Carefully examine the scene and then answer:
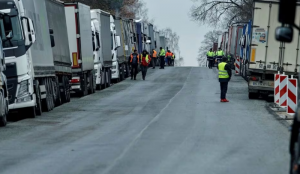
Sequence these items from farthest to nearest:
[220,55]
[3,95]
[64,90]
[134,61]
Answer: [220,55], [134,61], [64,90], [3,95]

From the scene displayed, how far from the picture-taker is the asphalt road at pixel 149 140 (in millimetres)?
10414

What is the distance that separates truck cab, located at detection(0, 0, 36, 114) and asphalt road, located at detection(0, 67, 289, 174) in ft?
2.23

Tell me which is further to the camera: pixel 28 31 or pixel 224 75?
pixel 224 75

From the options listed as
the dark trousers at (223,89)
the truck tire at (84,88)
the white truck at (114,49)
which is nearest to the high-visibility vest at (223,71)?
the dark trousers at (223,89)

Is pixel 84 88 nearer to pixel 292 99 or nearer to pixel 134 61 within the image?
pixel 292 99

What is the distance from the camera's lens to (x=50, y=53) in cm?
2350

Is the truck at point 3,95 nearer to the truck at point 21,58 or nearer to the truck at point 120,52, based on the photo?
the truck at point 21,58

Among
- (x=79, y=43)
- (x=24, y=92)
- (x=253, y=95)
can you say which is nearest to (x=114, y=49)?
(x=79, y=43)

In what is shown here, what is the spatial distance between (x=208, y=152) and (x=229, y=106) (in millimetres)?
11576

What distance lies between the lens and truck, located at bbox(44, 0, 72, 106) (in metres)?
24.7

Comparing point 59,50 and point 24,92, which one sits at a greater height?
point 59,50

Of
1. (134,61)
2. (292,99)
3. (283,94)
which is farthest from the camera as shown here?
(134,61)

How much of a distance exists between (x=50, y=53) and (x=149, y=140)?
1051 centimetres

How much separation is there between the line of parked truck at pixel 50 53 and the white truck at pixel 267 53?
6.28 meters
